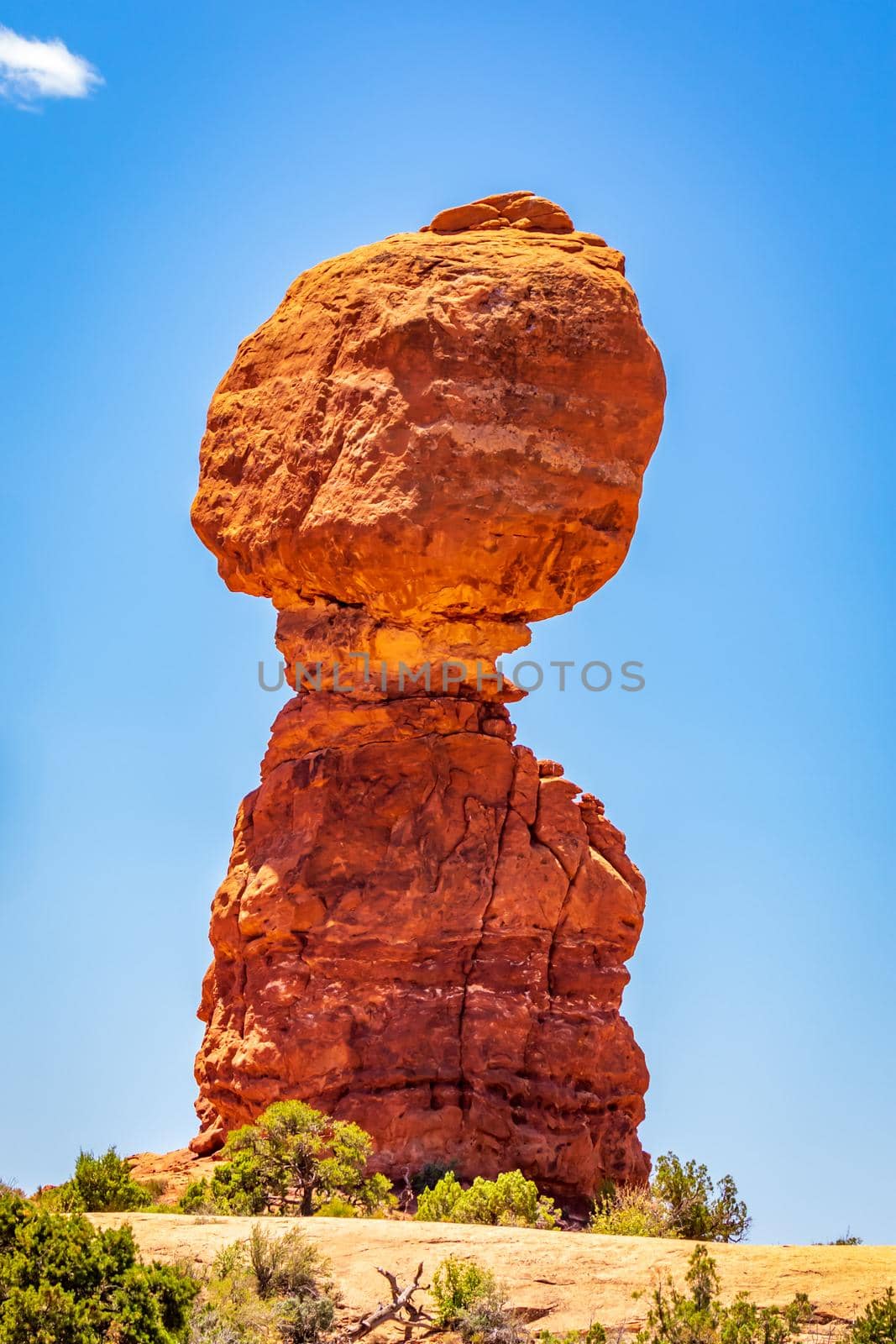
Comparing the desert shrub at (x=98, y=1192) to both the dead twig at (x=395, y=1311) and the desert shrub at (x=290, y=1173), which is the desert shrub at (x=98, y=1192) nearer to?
the desert shrub at (x=290, y=1173)

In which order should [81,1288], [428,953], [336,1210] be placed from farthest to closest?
[428,953] → [336,1210] → [81,1288]

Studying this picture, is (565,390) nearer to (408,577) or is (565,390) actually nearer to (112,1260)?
(408,577)

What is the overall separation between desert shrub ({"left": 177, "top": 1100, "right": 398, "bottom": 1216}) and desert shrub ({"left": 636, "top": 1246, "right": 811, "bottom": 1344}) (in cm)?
604

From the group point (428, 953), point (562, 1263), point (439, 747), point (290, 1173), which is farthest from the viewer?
point (439, 747)

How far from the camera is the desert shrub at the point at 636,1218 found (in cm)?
2166

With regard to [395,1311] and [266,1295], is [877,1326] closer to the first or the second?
[395,1311]

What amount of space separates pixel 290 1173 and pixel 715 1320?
7.32 metres

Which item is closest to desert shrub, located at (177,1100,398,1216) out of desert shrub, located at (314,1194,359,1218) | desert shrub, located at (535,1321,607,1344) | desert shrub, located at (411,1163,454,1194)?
desert shrub, located at (314,1194,359,1218)

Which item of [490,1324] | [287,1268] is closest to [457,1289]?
[490,1324]

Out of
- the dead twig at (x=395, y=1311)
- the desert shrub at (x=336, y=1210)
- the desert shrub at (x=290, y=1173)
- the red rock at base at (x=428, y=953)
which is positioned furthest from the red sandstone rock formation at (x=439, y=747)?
the dead twig at (x=395, y=1311)

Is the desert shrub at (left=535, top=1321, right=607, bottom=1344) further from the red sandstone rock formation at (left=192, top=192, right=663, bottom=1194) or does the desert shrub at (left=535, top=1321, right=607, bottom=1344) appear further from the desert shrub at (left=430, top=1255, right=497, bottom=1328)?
the red sandstone rock formation at (left=192, top=192, right=663, bottom=1194)

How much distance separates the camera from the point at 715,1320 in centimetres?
1614

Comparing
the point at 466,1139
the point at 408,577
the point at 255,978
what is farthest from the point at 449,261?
the point at 466,1139

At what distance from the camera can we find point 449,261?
2647 centimetres
